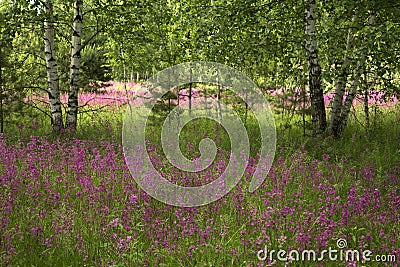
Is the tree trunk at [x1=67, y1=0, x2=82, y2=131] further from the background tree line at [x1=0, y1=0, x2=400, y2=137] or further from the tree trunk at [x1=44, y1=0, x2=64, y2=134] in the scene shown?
the tree trunk at [x1=44, y1=0, x2=64, y2=134]

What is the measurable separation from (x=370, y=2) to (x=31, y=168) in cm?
641

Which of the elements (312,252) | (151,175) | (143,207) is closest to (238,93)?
(151,175)

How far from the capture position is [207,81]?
13828mm

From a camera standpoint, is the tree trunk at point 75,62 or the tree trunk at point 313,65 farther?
the tree trunk at point 75,62

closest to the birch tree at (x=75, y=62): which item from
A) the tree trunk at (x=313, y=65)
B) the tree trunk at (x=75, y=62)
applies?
the tree trunk at (x=75, y=62)

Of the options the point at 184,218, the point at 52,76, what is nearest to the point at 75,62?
the point at 52,76

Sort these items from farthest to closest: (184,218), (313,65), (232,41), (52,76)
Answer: (52,76) < (232,41) < (313,65) < (184,218)

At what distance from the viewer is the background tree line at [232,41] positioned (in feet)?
27.6

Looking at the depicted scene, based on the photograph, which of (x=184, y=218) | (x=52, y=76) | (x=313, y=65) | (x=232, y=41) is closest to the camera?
(x=184, y=218)

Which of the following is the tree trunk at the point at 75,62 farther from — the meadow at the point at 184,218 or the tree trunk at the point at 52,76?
the meadow at the point at 184,218

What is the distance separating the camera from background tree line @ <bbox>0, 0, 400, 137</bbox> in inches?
331

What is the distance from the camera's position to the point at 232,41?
9500 millimetres

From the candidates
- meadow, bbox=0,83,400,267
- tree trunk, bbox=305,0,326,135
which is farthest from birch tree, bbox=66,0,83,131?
tree trunk, bbox=305,0,326,135

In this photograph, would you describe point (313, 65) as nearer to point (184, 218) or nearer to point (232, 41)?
point (232, 41)
